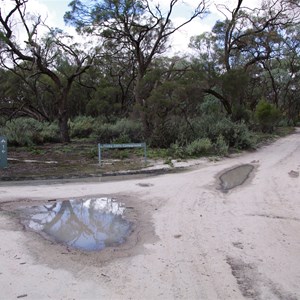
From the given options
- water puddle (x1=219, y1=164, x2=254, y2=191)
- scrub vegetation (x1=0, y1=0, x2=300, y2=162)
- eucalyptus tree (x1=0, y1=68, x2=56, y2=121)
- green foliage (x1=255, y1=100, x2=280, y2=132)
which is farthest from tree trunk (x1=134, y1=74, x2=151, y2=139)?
eucalyptus tree (x1=0, y1=68, x2=56, y2=121)

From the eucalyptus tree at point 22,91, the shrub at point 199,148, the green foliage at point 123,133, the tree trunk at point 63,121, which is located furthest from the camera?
the eucalyptus tree at point 22,91

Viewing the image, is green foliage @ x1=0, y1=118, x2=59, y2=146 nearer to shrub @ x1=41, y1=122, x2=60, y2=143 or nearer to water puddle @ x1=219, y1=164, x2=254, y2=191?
shrub @ x1=41, y1=122, x2=60, y2=143

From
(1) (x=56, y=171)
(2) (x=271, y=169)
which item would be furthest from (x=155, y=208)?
(2) (x=271, y=169)

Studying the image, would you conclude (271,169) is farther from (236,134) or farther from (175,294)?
(175,294)

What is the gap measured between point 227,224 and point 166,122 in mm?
13133

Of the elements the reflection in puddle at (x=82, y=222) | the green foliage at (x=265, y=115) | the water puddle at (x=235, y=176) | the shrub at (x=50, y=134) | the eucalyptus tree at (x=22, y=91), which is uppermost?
the eucalyptus tree at (x=22, y=91)

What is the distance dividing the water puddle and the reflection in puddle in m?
3.69

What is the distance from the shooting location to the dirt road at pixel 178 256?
406 cm

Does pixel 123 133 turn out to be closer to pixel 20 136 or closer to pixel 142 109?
pixel 142 109

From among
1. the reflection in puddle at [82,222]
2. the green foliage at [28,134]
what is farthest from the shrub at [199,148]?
the green foliage at [28,134]

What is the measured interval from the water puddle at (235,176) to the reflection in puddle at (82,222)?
3.69 meters

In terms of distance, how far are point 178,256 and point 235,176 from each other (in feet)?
24.3

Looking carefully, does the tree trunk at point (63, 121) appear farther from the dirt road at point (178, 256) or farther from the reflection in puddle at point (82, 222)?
the reflection in puddle at point (82, 222)

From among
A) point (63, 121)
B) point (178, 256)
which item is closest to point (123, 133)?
point (63, 121)
